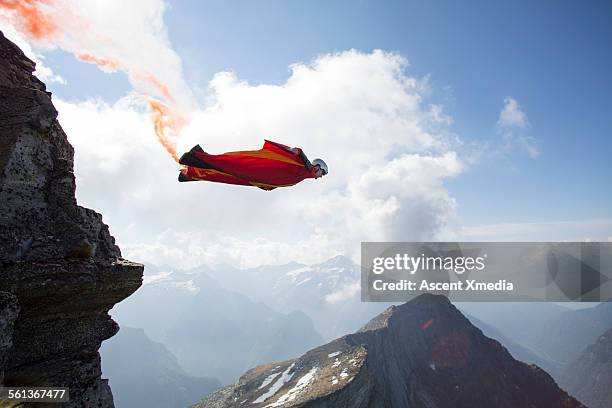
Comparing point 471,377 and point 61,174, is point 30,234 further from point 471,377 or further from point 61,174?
point 471,377

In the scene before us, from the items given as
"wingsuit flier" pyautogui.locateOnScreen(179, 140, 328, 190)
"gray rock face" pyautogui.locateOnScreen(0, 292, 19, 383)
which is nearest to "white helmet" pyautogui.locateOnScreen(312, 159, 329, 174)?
"wingsuit flier" pyautogui.locateOnScreen(179, 140, 328, 190)

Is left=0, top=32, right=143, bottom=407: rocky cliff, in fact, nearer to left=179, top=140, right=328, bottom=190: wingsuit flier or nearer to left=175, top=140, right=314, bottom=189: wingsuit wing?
left=179, top=140, right=328, bottom=190: wingsuit flier

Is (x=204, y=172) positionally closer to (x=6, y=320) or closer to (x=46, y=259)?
(x=46, y=259)

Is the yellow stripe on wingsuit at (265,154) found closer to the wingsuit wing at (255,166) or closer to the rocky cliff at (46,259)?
the wingsuit wing at (255,166)

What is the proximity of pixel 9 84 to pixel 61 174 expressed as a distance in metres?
3.04

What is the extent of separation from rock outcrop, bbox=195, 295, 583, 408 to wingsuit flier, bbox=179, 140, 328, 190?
59759 millimetres

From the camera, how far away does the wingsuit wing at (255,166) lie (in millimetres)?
10258

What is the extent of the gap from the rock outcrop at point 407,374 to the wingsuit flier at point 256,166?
5976 centimetres

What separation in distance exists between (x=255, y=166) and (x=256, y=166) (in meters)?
0.03

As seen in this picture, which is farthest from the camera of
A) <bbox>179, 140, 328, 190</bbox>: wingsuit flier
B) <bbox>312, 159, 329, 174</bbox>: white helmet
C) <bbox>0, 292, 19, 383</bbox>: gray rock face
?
<bbox>312, 159, 329, 174</bbox>: white helmet

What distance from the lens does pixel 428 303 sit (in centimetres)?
13588

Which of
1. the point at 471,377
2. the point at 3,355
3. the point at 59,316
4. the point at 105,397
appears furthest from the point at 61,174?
the point at 471,377

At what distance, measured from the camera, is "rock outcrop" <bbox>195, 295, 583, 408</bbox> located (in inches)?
2835

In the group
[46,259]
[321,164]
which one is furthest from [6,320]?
[321,164]
